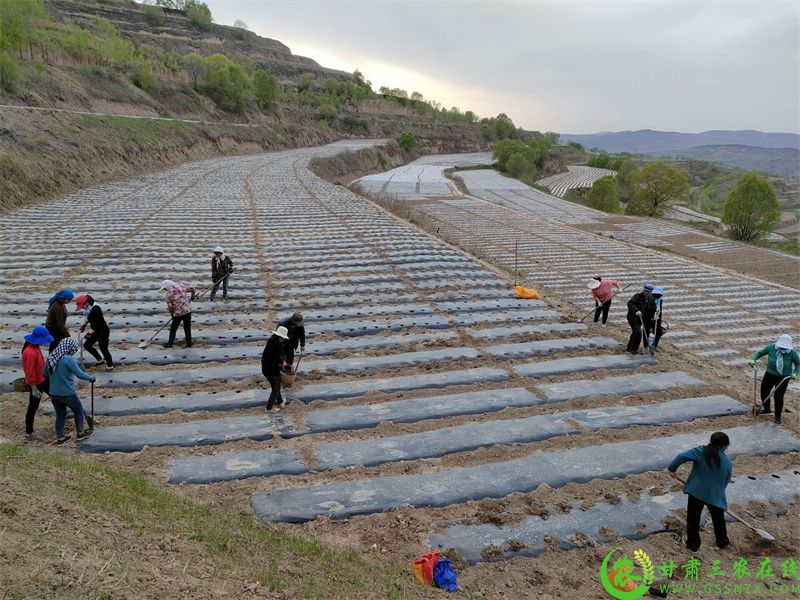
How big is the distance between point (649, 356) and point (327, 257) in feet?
26.0

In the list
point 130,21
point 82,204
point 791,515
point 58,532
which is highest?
point 130,21

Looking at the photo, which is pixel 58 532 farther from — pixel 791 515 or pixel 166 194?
pixel 166 194

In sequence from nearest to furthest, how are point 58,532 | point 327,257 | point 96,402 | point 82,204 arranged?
point 58,532 → point 96,402 → point 327,257 → point 82,204

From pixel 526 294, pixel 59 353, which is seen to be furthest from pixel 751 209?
pixel 59 353

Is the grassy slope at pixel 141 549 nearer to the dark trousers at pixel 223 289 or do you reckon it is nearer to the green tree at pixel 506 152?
the dark trousers at pixel 223 289

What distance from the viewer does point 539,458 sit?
5875 millimetres

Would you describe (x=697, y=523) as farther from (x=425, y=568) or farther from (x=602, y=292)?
(x=602, y=292)

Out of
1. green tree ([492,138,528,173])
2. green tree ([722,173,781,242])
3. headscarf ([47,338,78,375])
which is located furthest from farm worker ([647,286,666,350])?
green tree ([492,138,528,173])

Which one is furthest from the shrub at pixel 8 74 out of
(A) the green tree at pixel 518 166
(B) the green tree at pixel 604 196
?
(A) the green tree at pixel 518 166

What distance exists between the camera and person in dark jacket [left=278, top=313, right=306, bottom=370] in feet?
22.7

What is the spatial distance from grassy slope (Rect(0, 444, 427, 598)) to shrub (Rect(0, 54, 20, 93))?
79.8 ft

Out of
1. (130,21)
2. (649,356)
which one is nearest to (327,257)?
(649,356)

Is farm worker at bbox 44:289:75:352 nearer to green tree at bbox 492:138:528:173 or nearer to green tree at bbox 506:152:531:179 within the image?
green tree at bbox 506:152:531:179

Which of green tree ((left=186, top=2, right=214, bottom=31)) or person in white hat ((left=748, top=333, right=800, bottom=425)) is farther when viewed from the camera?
green tree ((left=186, top=2, right=214, bottom=31))
